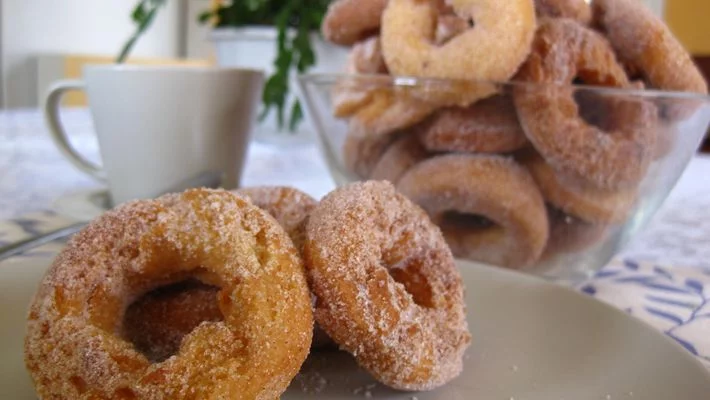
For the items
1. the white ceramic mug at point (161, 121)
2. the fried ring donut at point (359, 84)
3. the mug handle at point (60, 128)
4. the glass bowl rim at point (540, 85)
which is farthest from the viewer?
the mug handle at point (60, 128)

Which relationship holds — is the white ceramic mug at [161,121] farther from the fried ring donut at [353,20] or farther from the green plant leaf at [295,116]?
the green plant leaf at [295,116]

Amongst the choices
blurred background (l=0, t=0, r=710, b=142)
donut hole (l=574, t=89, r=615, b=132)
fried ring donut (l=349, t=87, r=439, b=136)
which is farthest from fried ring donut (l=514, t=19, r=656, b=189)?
blurred background (l=0, t=0, r=710, b=142)

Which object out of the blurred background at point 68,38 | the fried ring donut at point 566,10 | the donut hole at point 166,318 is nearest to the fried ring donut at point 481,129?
the fried ring donut at point 566,10

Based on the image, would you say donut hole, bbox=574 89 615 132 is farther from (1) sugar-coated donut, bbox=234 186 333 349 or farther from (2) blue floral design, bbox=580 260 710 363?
(1) sugar-coated donut, bbox=234 186 333 349

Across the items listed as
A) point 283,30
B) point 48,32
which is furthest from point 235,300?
point 48,32

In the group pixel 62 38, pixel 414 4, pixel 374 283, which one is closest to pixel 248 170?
pixel 414 4

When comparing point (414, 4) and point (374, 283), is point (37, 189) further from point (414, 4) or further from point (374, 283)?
point (374, 283)
